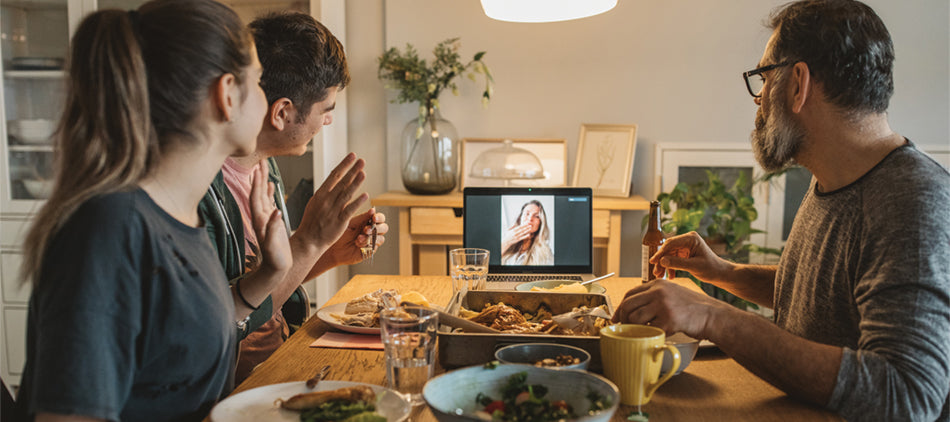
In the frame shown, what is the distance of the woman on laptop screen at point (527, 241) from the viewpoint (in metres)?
2.21

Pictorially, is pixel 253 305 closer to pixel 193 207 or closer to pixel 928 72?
pixel 193 207

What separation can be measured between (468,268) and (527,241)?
1.62 ft

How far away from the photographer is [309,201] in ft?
5.29

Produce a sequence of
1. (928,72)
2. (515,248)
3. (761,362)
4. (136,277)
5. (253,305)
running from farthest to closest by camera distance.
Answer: (928,72), (515,248), (253,305), (761,362), (136,277)

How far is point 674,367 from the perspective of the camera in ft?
3.39

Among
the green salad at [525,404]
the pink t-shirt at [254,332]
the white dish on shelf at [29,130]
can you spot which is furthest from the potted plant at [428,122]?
the green salad at [525,404]

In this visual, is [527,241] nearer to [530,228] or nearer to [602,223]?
[530,228]

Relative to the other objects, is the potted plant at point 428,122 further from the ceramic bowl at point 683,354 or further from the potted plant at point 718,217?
the ceramic bowl at point 683,354

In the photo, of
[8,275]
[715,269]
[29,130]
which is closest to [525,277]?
[715,269]

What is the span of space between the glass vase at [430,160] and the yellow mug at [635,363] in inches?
86.9

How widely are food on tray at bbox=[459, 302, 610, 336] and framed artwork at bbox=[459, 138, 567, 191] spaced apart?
199 centimetres

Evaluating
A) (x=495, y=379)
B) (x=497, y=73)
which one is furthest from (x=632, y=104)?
(x=495, y=379)

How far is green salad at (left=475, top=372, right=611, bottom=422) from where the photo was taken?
0.92m

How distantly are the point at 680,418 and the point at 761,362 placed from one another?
0.20 meters
